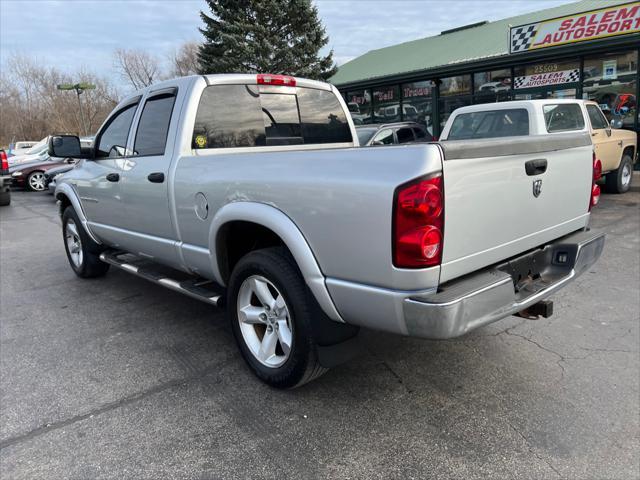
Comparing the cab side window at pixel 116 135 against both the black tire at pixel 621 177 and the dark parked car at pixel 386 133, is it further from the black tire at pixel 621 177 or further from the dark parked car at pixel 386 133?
the black tire at pixel 621 177

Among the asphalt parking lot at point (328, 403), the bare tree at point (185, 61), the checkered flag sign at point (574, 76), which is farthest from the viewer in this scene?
the bare tree at point (185, 61)

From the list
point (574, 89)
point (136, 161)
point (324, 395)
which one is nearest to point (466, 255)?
point (324, 395)

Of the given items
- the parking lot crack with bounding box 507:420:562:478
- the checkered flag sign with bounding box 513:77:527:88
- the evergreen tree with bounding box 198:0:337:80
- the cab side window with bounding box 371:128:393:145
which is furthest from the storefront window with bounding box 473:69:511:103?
the parking lot crack with bounding box 507:420:562:478

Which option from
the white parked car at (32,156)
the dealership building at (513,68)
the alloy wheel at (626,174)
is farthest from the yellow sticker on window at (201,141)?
the white parked car at (32,156)

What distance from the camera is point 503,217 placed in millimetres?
2635

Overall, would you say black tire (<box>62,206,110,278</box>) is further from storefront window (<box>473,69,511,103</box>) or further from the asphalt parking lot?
storefront window (<box>473,69,511,103</box>)

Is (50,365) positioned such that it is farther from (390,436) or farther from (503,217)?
(503,217)

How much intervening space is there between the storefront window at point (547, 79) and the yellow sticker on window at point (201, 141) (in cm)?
1308

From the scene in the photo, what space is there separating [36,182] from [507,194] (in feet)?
60.0

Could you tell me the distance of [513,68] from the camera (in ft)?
48.8

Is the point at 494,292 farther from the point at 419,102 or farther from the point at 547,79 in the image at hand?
the point at 419,102

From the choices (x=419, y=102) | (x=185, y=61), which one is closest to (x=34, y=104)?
(x=185, y=61)

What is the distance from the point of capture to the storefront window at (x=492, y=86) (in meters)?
15.2

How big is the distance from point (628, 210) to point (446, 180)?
8375mm
